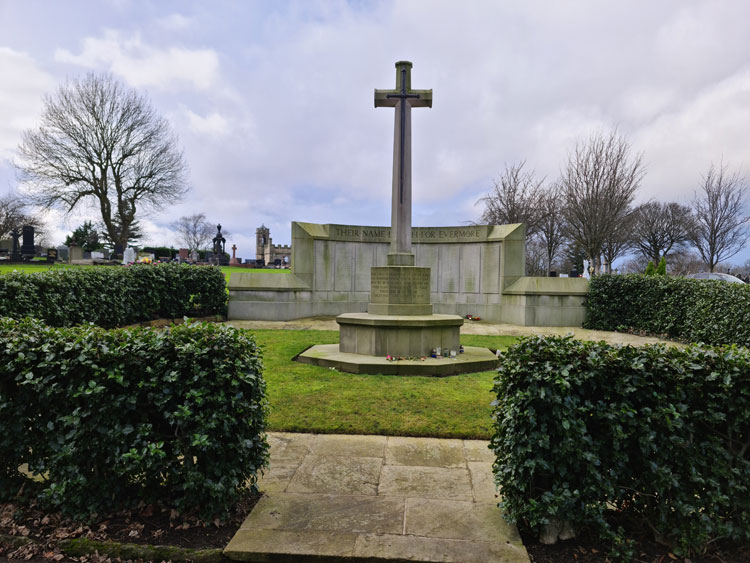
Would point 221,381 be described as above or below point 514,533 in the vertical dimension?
above

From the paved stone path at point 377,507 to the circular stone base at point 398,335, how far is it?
12.2 feet

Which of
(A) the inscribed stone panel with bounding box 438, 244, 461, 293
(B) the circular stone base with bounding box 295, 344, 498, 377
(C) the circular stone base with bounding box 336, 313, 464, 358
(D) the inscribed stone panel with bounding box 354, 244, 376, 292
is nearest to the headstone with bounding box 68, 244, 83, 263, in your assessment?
(D) the inscribed stone panel with bounding box 354, 244, 376, 292

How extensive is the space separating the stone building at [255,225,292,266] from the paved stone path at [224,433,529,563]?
250 ft

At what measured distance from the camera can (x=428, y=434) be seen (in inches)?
190

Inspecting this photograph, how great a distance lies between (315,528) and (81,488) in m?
1.62

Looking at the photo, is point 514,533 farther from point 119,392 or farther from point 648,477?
point 119,392

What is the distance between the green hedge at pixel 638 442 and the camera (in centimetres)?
270

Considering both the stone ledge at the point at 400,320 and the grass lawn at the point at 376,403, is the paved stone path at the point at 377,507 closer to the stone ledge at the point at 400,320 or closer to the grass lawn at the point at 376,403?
the grass lawn at the point at 376,403

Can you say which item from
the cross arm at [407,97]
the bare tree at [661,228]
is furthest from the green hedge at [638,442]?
the bare tree at [661,228]

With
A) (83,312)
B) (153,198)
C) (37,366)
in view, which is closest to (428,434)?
(37,366)

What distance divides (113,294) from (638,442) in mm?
11239

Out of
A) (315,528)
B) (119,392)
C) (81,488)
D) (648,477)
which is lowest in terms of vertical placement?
(315,528)

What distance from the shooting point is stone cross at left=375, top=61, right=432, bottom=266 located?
31.6 ft

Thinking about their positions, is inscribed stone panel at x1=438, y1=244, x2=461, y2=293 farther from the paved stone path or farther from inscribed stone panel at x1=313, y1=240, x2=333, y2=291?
the paved stone path
